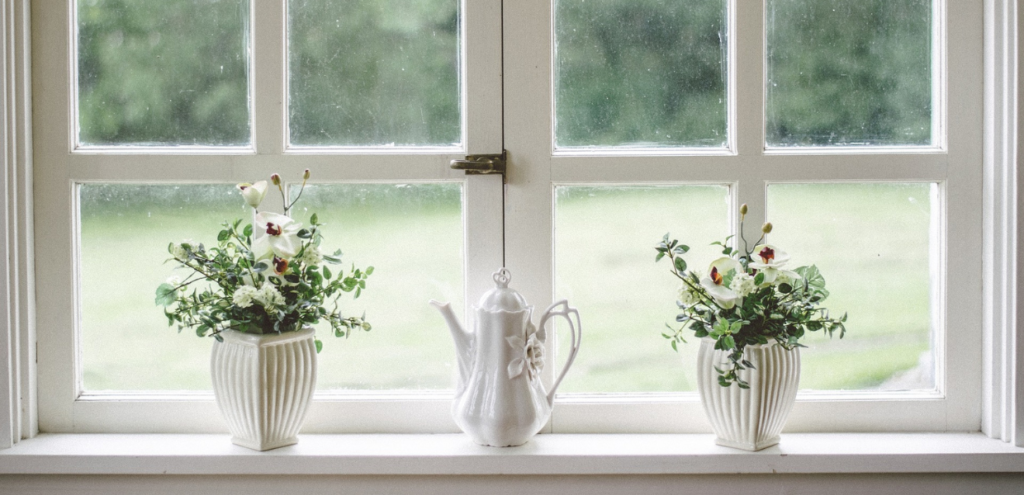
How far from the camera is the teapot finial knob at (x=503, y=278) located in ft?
4.37

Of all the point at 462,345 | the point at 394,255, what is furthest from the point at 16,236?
the point at 462,345

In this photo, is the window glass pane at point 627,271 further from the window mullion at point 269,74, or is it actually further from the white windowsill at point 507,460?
the window mullion at point 269,74

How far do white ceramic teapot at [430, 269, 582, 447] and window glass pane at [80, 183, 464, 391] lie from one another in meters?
0.15

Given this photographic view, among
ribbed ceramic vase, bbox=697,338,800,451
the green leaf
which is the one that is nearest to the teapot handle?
ribbed ceramic vase, bbox=697,338,800,451

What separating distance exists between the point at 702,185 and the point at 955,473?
26.8 inches

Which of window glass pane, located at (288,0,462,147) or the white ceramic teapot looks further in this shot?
window glass pane, located at (288,0,462,147)

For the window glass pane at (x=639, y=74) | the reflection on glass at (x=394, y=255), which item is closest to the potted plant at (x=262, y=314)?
the reflection on glass at (x=394, y=255)

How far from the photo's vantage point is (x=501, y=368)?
4.27ft

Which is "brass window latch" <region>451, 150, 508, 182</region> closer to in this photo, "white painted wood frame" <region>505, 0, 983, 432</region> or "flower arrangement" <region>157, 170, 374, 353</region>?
"white painted wood frame" <region>505, 0, 983, 432</region>

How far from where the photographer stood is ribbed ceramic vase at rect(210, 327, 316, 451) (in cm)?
128

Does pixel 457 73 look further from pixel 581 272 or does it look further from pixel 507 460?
pixel 507 460

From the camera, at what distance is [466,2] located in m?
1.44

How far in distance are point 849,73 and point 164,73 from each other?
1.32m

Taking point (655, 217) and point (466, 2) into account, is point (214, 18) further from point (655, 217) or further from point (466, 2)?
point (655, 217)
